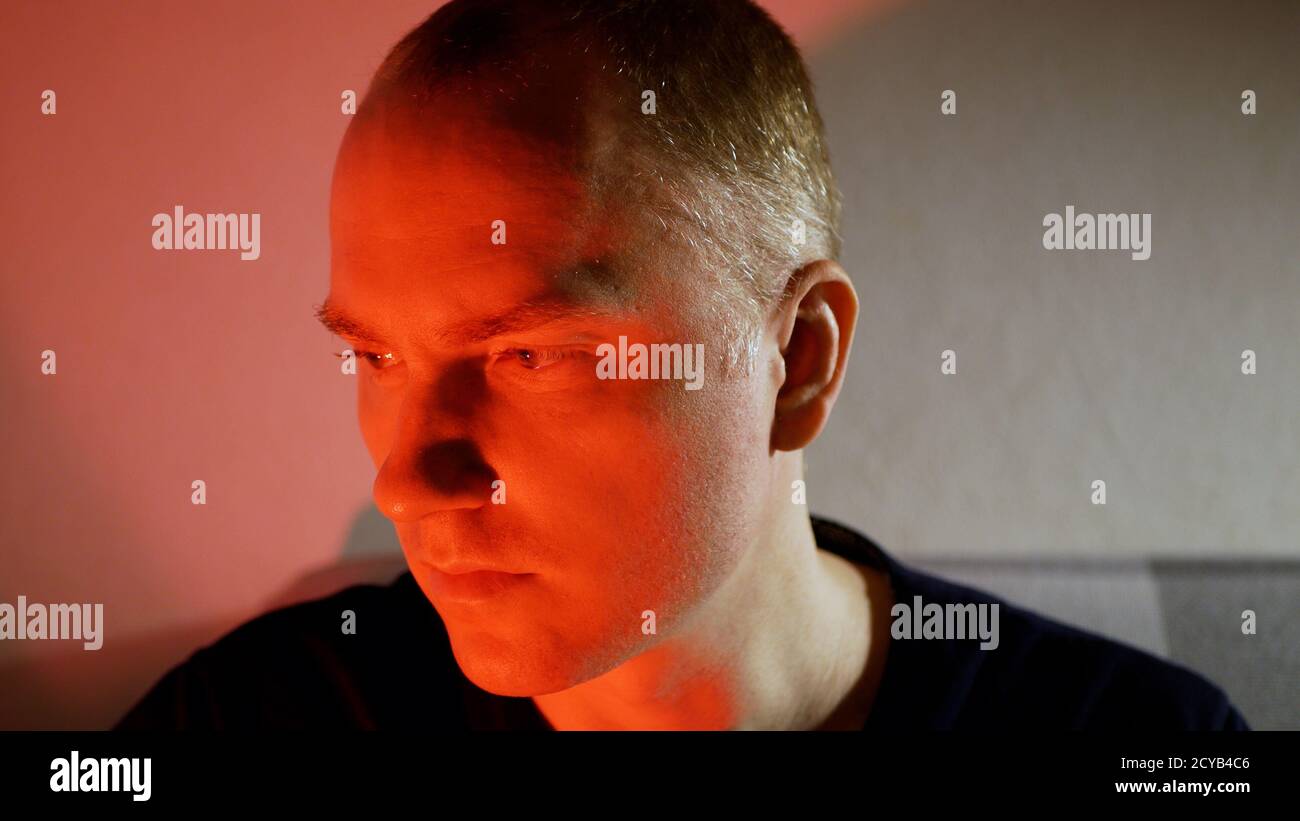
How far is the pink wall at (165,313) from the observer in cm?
108

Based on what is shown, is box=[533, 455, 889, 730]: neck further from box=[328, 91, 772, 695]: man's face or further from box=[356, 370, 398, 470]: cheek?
box=[356, 370, 398, 470]: cheek

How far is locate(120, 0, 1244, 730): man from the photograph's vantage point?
810mm

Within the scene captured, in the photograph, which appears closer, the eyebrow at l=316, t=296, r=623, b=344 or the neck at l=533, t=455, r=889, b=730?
the eyebrow at l=316, t=296, r=623, b=344

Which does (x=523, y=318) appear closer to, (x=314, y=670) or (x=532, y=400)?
(x=532, y=400)

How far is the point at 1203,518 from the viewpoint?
121 centimetres

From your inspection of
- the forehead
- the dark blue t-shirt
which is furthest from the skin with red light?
the dark blue t-shirt

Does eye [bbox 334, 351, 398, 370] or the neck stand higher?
eye [bbox 334, 351, 398, 370]

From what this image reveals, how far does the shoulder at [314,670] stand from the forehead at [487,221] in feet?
1.44

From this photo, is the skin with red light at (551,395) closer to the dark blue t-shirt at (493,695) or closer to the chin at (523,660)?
the chin at (523,660)

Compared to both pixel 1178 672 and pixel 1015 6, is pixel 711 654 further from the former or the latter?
pixel 1015 6

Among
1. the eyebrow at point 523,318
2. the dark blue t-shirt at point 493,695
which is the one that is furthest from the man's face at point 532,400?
the dark blue t-shirt at point 493,695

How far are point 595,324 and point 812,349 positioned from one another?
22 centimetres

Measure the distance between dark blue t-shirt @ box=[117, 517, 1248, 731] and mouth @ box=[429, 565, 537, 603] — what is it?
247 mm

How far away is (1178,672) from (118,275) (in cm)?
129
